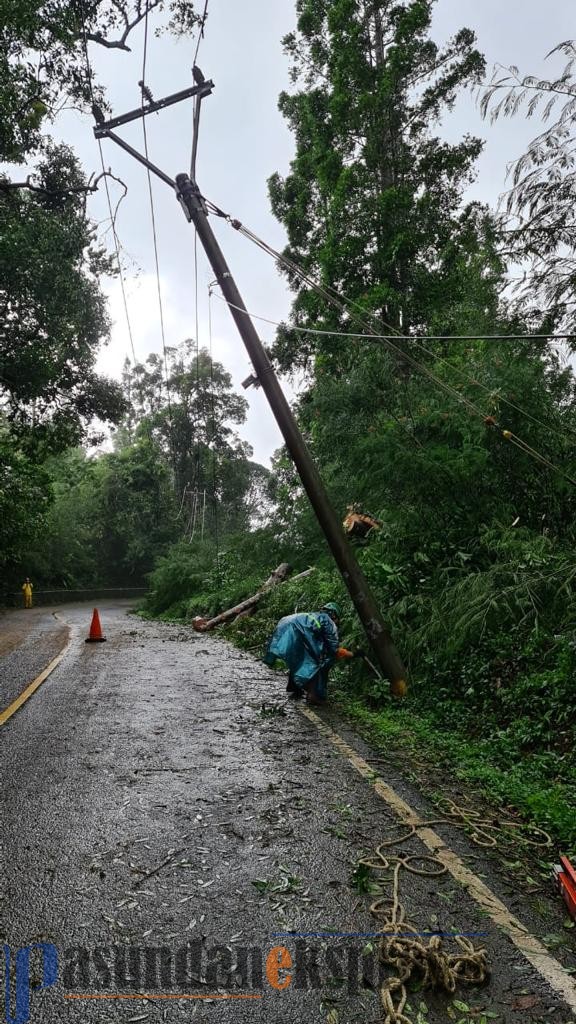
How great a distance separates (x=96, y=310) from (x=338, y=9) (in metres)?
11.4

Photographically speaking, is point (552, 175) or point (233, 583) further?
point (233, 583)

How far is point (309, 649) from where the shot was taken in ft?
26.5

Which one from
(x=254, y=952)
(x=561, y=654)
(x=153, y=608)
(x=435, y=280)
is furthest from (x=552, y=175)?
(x=153, y=608)

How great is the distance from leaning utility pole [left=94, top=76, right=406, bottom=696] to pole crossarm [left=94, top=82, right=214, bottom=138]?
0.94 metres

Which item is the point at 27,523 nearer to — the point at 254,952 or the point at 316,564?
the point at 316,564

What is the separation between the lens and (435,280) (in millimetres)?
18781

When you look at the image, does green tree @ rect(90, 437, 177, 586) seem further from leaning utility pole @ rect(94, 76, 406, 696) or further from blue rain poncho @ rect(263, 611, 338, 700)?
blue rain poncho @ rect(263, 611, 338, 700)

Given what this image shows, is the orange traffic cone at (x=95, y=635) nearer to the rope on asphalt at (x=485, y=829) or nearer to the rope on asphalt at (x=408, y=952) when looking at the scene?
the rope on asphalt at (x=485, y=829)

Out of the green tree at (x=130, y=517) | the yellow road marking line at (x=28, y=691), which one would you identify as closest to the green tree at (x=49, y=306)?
the yellow road marking line at (x=28, y=691)

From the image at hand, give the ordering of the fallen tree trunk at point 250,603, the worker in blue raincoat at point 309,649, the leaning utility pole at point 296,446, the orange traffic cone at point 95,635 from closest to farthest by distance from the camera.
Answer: the worker in blue raincoat at point 309,649, the leaning utility pole at point 296,446, the orange traffic cone at point 95,635, the fallen tree trunk at point 250,603

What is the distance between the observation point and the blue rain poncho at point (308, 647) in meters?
8.03

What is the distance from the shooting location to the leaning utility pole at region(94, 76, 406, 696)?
8281 millimetres

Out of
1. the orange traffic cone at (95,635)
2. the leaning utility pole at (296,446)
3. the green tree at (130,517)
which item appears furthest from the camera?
the green tree at (130,517)

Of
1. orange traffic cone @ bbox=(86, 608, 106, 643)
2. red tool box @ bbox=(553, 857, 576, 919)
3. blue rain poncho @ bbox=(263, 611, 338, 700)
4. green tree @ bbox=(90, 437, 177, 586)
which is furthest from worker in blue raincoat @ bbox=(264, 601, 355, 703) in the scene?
green tree @ bbox=(90, 437, 177, 586)
